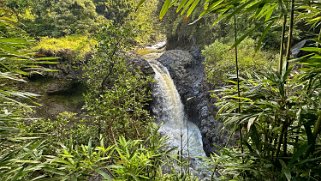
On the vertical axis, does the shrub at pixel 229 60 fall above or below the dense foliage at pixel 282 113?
above

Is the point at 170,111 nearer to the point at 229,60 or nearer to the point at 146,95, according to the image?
the point at 146,95

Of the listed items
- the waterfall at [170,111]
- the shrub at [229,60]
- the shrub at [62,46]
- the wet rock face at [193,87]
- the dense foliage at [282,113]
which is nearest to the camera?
the dense foliage at [282,113]

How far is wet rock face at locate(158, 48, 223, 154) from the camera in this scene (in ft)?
18.7

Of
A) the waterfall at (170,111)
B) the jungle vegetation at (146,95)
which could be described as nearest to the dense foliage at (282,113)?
the jungle vegetation at (146,95)

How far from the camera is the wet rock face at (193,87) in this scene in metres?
5.70

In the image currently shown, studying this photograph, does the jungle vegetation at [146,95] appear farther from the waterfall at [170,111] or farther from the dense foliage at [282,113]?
the waterfall at [170,111]

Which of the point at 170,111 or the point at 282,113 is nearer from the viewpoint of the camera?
the point at 282,113

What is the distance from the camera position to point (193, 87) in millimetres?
7035

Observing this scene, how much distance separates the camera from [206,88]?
6.22m

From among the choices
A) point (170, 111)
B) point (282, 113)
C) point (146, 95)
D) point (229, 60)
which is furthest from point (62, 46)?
point (282, 113)

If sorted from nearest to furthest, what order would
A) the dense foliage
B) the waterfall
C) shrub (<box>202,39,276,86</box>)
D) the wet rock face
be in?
1. the dense foliage
2. shrub (<box>202,39,276,86</box>)
3. the wet rock face
4. the waterfall

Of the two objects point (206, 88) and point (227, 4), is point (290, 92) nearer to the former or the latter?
point (227, 4)

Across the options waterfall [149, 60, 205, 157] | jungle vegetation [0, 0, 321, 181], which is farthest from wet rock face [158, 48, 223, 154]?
jungle vegetation [0, 0, 321, 181]

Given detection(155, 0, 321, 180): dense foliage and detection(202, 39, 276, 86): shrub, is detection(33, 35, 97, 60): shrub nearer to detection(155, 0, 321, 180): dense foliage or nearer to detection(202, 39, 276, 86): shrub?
detection(202, 39, 276, 86): shrub
